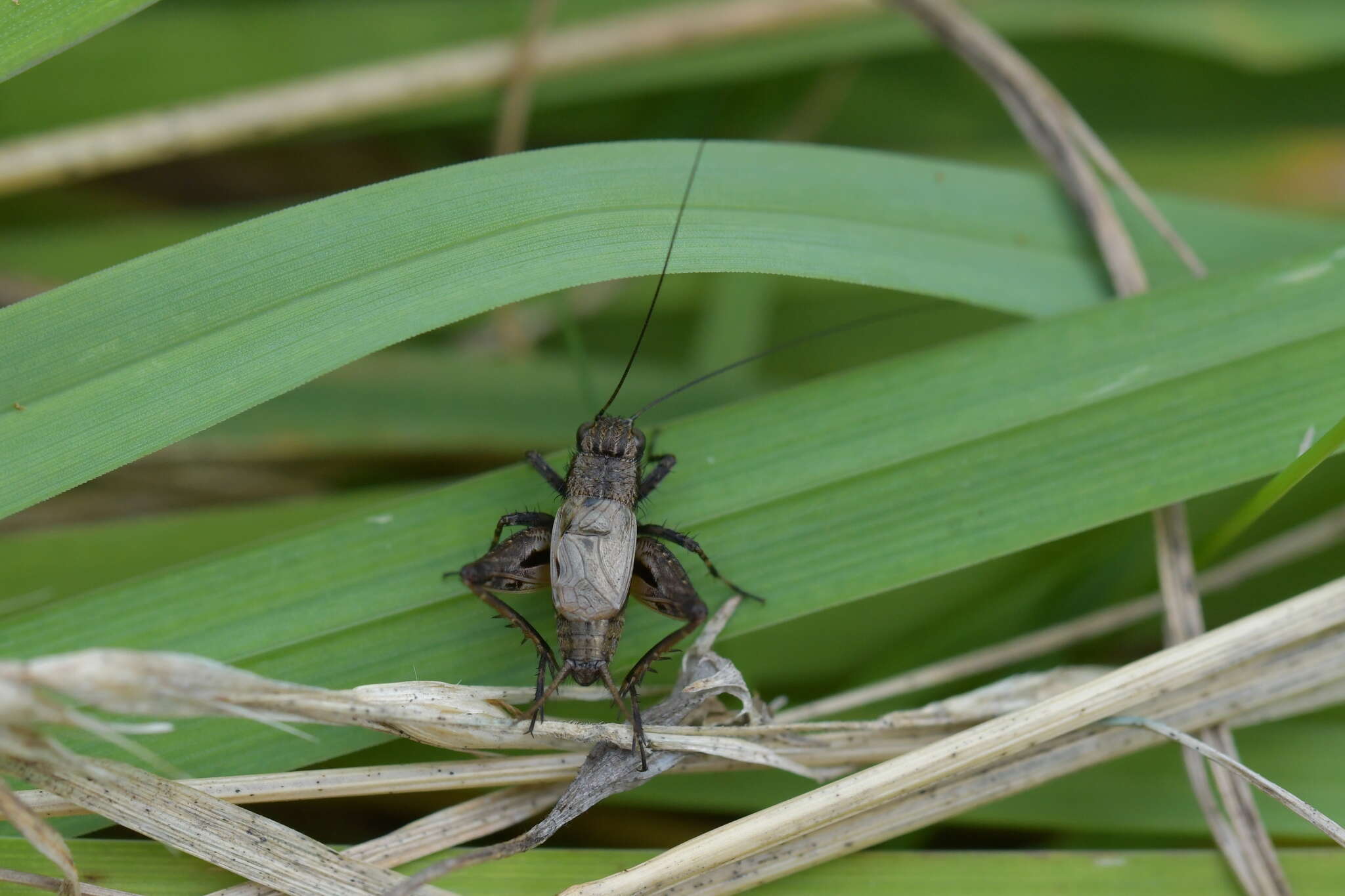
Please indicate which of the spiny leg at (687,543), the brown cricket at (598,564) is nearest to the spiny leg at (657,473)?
the brown cricket at (598,564)

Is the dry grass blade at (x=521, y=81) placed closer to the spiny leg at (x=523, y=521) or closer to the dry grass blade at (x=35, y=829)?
the spiny leg at (x=523, y=521)

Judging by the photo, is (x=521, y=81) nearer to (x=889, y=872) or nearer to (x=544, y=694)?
(x=544, y=694)

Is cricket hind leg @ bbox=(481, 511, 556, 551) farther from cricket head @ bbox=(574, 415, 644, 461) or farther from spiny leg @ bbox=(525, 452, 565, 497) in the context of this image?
cricket head @ bbox=(574, 415, 644, 461)

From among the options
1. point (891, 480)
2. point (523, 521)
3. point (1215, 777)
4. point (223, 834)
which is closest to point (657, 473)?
point (523, 521)

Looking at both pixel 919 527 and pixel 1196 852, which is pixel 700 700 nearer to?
pixel 919 527

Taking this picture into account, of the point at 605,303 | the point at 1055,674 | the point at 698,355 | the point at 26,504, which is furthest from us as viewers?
the point at 605,303

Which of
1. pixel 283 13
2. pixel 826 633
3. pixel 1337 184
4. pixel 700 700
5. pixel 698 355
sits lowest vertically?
pixel 700 700

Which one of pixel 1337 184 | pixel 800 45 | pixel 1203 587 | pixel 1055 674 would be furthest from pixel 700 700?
pixel 1337 184
